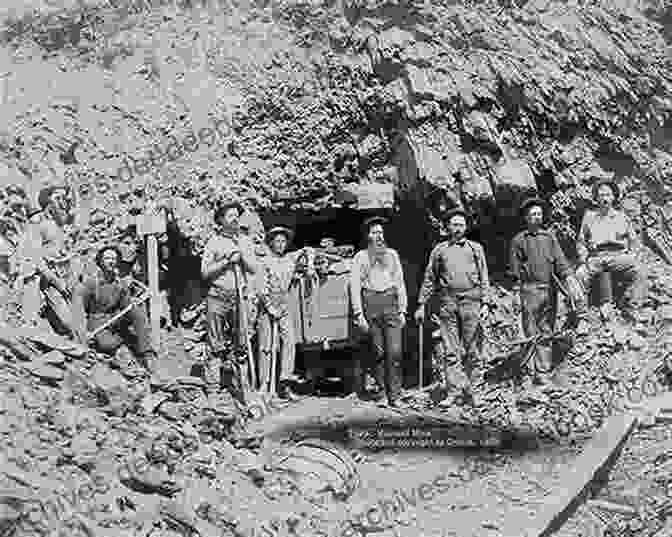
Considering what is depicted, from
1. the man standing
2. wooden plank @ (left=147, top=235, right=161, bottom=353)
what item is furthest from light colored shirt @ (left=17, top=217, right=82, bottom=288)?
the man standing

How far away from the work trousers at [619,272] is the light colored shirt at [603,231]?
0.12 m

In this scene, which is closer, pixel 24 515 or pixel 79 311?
pixel 24 515

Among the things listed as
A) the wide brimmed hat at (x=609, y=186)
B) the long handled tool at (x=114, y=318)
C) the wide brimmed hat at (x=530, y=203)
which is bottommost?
the long handled tool at (x=114, y=318)

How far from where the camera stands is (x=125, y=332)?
11328 millimetres

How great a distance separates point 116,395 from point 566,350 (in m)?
4.44

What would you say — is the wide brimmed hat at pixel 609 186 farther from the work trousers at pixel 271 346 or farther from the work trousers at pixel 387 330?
the work trousers at pixel 271 346

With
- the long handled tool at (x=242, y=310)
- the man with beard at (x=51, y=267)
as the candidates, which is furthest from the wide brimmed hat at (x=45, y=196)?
the long handled tool at (x=242, y=310)

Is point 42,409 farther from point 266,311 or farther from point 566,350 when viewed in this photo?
point 566,350

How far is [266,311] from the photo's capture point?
11.3 m

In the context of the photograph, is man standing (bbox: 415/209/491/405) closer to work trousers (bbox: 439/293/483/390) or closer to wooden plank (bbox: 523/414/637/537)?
work trousers (bbox: 439/293/483/390)

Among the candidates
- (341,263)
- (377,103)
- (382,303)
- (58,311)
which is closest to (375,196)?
(341,263)

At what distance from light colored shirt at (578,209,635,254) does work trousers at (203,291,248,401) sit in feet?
11.8

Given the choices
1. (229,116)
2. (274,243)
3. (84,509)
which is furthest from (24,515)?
(229,116)

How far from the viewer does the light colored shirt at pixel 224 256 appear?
1125 cm
